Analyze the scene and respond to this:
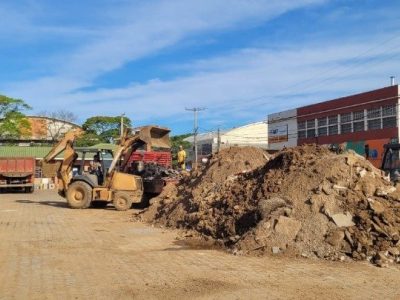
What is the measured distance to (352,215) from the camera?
10.9 metres

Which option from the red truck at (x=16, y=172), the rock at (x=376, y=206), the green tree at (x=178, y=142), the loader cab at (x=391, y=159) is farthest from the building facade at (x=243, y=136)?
the rock at (x=376, y=206)

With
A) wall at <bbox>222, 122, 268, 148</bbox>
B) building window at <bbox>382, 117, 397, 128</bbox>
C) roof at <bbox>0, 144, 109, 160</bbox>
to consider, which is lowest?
roof at <bbox>0, 144, 109, 160</bbox>

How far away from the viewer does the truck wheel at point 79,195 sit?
841 inches

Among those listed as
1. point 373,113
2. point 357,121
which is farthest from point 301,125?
point 373,113

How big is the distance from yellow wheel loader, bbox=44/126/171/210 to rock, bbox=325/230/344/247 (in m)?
11.5

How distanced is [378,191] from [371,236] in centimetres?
170

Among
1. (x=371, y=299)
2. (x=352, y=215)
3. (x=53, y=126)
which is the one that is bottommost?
(x=371, y=299)

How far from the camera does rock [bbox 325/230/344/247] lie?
10336 millimetres

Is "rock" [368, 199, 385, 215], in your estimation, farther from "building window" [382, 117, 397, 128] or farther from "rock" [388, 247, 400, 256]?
"building window" [382, 117, 397, 128]

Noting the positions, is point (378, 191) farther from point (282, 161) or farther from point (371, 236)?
point (282, 161)

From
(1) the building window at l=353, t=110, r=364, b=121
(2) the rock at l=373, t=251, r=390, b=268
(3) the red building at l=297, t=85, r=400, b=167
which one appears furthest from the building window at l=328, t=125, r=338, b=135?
(2) the rock at l=373, t=251, r=390, b=268

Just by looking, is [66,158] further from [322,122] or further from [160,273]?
[322,122]

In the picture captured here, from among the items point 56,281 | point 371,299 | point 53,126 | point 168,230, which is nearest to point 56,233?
point 168,230

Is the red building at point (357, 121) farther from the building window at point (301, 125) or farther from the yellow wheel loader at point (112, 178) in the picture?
the yellow wheel loader at point (112, 178)
